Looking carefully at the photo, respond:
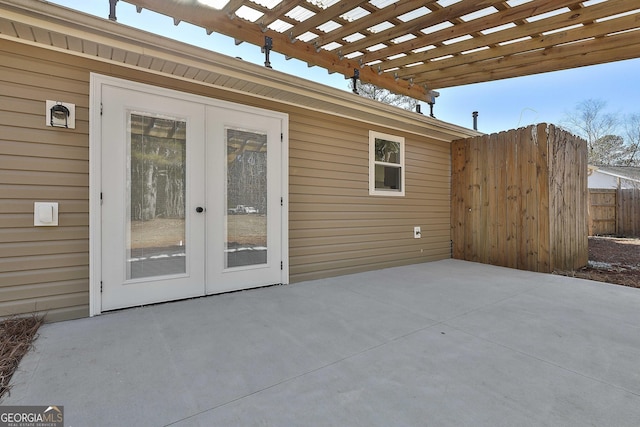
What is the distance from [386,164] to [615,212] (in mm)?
9227

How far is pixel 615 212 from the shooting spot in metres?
9.45

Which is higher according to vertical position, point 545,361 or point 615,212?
point 615,212

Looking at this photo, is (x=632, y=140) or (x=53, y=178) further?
(x=632, y=140)

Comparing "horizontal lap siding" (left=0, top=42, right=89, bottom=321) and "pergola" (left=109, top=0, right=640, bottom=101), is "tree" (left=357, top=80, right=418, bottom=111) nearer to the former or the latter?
"pergola" (left=109, top=0, right=640, bottom=101)

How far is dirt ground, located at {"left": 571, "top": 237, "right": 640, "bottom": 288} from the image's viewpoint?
4332 millimetres

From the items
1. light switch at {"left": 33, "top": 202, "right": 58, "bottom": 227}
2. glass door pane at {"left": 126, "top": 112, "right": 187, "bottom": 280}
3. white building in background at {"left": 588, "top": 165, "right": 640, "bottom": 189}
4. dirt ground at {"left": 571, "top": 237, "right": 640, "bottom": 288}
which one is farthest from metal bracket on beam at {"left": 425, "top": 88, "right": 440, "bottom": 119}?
white building in background at {"left": 588, "top": 165, "right": 640, "bottom": 189}

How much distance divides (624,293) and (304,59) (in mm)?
4714

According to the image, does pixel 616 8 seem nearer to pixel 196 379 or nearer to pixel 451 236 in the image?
pixel 451 236

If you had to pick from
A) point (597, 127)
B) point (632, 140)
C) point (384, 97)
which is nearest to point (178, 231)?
point (384, 97)

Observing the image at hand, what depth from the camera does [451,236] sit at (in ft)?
19.8

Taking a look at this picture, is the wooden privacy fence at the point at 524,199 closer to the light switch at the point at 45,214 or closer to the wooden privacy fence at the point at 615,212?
the wooden privacy fence at the point at 615,212

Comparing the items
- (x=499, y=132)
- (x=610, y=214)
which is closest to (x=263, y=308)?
(x=499, y=132)

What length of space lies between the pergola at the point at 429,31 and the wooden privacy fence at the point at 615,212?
25.6 feet

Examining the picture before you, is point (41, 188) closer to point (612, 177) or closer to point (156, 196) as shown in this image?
point (156, 196)
